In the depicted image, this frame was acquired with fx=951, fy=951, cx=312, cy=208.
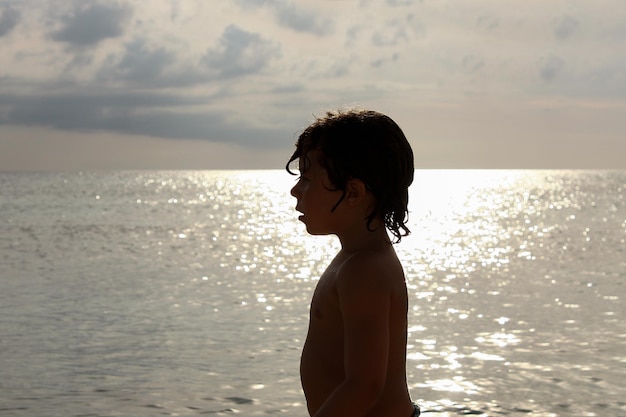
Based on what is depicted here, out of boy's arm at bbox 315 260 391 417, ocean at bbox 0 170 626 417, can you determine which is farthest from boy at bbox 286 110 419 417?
ocean at bbox 0 170 626 417

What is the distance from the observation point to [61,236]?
51.7 metres

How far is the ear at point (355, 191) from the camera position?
8.88 ft

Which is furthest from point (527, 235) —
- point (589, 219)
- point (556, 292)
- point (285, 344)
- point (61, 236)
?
point (285, 344)

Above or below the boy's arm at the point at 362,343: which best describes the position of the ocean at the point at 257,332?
below

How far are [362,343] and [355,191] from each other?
17.0 inches

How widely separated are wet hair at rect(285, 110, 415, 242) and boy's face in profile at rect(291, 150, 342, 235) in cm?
1

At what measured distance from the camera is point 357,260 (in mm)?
2756

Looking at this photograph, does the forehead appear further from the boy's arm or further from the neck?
the boy's arm

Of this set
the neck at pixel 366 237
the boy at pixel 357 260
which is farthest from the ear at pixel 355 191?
the neck at pixel 366 237

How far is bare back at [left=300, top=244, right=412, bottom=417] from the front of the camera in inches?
105

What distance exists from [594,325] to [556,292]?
7.02 metres

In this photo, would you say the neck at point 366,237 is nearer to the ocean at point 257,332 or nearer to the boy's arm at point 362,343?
the boy's arm at point 362,343

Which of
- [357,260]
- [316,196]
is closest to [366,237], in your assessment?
[357,260]

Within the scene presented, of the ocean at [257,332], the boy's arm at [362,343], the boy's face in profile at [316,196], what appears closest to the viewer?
the boy's arm at [362,343]
